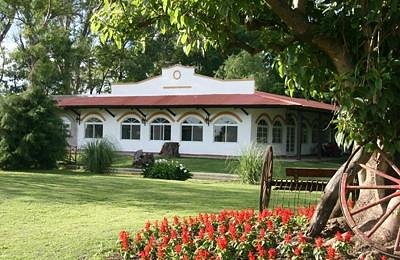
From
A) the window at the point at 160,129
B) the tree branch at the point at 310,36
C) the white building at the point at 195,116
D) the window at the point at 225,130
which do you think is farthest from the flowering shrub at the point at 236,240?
the window at the point at 160,129

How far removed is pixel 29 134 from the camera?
23.6 metres

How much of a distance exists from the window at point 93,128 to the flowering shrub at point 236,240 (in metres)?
30.3

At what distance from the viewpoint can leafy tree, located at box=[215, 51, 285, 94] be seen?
39250 mm

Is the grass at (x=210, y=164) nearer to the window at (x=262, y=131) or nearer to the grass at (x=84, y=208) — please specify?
the window at (x=262, y=131)

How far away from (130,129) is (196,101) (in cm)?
571

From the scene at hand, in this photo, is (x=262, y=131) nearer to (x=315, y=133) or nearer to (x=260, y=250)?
(x=315, y=133)

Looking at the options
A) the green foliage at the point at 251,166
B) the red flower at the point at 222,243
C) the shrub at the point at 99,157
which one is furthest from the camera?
the shrub at the point at 99,157

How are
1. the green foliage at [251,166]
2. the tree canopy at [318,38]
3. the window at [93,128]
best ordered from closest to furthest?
the tree canopy at [318,38], the green foliage at [251,166], the window at [93,128]

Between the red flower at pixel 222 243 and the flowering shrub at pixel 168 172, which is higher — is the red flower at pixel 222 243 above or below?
below

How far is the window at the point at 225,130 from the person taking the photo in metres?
32.2

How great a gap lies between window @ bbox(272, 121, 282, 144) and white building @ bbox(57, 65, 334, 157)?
2.3 inches

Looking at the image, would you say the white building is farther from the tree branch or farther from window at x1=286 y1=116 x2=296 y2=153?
the tree branch

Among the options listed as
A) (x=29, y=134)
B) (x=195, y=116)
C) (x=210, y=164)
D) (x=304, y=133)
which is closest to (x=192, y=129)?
(x=195, y=116)

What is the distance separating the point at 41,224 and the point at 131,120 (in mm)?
26763
